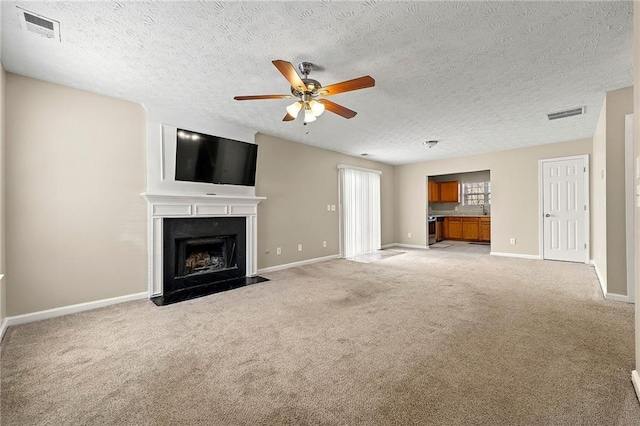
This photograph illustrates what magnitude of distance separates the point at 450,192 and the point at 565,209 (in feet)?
13.7

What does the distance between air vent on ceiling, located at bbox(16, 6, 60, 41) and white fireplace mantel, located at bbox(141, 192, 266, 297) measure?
1747mm

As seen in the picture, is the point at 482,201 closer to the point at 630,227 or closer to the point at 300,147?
the point at 630,227

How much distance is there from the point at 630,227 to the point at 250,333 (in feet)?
14.4

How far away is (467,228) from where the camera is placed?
920 centimetres

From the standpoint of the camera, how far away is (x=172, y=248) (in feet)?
12.4

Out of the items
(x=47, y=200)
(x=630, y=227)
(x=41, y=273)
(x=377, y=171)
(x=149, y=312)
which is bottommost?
(x=149, y=312)

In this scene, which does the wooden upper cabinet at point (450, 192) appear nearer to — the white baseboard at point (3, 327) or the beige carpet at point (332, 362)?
the beige carpet at point (332, 362)

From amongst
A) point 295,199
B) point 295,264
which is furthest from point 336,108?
point 295,264

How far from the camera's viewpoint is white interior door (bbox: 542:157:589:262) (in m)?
5.30

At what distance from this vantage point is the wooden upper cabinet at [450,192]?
9.47m

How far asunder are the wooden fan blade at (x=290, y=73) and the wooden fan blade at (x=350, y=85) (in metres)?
0.19

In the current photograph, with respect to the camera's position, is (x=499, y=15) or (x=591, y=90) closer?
(x=499, y=15)

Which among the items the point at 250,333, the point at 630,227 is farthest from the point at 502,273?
the point at 250,333

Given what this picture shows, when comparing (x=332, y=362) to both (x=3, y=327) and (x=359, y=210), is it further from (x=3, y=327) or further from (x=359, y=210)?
(x=359, y=210)
